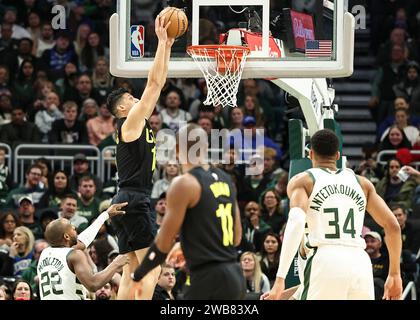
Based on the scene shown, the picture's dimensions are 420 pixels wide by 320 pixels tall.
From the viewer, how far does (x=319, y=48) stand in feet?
43.0

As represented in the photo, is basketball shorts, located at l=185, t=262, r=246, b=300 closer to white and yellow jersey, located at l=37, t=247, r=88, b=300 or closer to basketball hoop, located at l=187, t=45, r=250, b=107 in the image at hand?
white and yellow jersey, located at l=37, t=247, r=88, b=300

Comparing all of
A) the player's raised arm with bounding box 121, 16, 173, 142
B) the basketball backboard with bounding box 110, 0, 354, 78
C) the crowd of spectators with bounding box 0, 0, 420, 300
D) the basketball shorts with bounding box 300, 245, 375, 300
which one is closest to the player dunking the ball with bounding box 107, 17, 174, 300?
the player's raised arm with bounding box 121, 16, 173, 142

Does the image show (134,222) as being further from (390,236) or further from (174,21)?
(390,236)

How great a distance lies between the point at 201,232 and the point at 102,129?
1008cm

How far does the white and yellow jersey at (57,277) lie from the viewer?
40.1 feet

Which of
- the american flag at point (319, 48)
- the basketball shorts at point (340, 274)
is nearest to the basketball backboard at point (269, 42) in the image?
the american flag at point (319, 48)

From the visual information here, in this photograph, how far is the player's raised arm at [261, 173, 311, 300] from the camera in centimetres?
1039

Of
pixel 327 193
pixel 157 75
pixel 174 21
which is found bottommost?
pixel 327 193

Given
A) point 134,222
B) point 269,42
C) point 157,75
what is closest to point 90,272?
point 134,222

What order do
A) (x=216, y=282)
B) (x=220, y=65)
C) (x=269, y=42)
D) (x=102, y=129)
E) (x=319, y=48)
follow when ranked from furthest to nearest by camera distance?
(x=102, y=129) < (x=269, y=42) < (x=319, y=48) < (x=220, y=65) < (x=216, y=282)

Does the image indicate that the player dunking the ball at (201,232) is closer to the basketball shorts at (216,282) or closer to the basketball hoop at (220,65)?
the basketball shorts at (216,282)
